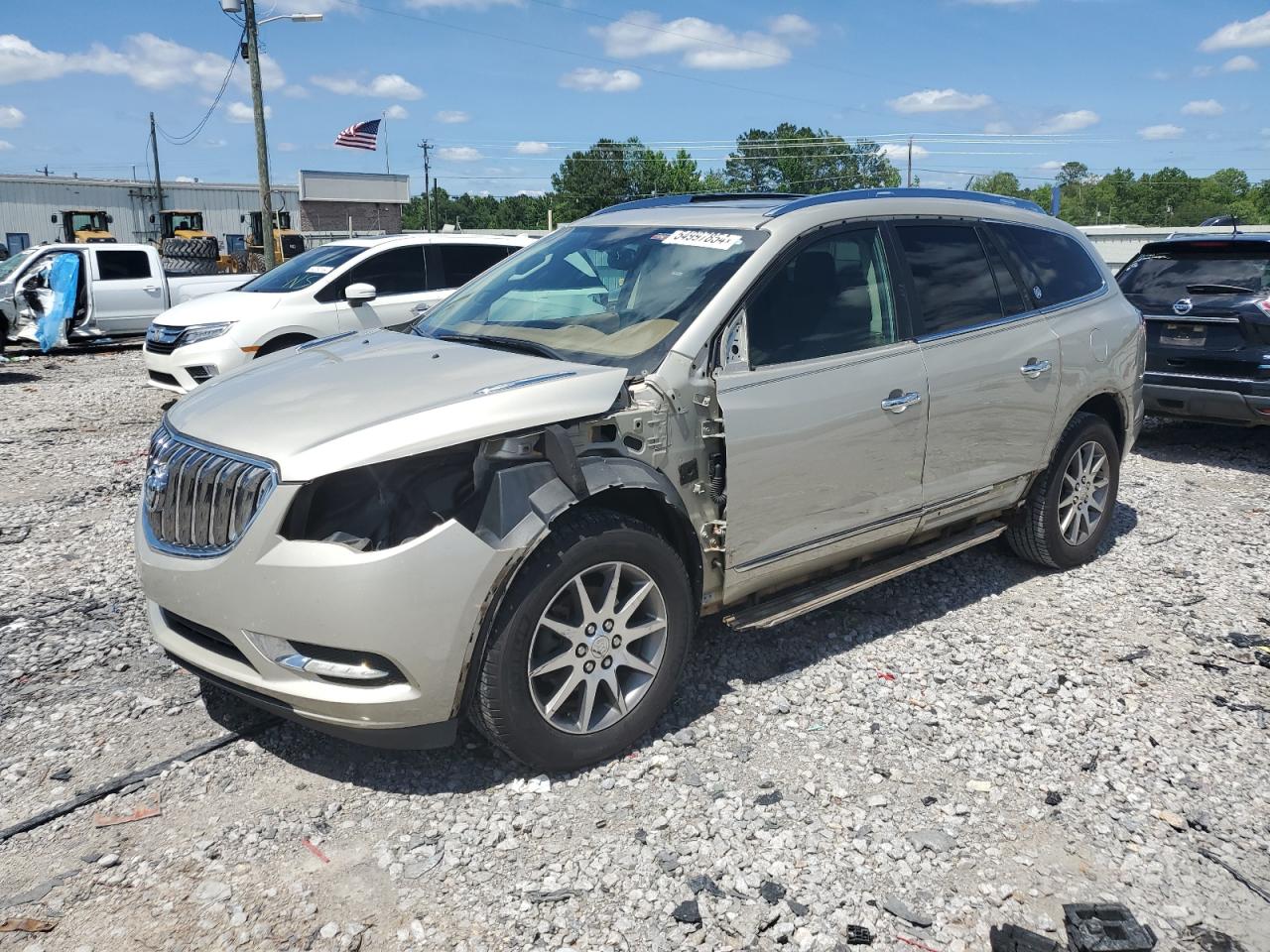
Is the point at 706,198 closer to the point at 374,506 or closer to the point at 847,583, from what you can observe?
the point at 847,583

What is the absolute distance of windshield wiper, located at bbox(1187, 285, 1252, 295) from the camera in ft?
26.5

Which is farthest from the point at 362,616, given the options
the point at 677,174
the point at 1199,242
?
the point at 677,174

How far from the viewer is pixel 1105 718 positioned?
3951mm

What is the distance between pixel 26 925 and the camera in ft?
8.86

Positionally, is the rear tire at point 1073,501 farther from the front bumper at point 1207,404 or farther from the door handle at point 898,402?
the front bumper at point 1207,404

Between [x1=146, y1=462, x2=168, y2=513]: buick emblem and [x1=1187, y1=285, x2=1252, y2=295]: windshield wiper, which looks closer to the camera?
[x1=146, y1=462, x2=168, y2=513]: buick emblem

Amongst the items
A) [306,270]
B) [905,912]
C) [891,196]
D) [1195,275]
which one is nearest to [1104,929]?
[905,912]

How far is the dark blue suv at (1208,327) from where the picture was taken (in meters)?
7.81

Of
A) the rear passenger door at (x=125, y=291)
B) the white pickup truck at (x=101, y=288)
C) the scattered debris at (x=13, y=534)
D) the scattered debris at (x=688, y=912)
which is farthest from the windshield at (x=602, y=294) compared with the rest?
the rear passenger door at (x=125, y=291)

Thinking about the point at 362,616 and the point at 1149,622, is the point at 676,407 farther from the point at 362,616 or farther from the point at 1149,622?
the point at 1149,622

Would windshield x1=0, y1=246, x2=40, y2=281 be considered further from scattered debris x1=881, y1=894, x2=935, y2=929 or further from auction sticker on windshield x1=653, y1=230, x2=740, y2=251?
scattered debris x1=881, y1=894, x2=935, y2=929

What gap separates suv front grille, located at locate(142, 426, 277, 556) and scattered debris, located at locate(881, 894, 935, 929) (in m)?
2.20

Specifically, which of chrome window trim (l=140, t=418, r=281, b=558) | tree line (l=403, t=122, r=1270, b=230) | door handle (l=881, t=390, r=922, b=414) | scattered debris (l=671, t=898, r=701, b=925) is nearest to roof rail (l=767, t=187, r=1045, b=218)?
door handle (l=881, t=390, r=922, b=414)

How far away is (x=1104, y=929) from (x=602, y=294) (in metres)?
2.91
